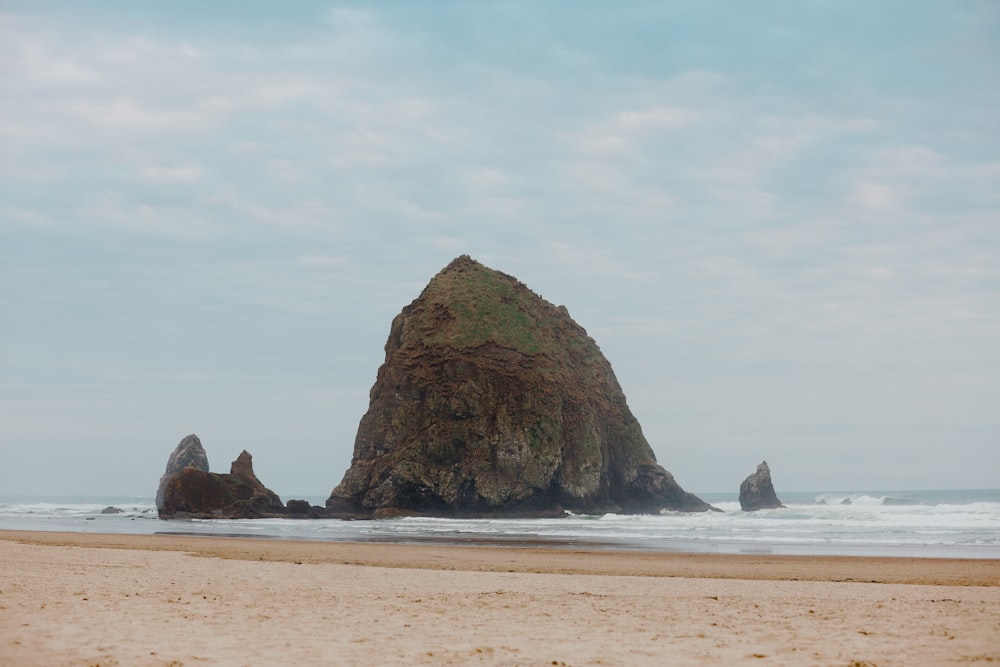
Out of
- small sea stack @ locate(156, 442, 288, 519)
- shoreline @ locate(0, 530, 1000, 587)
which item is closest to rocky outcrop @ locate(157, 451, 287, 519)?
small sea stack @ locate(156, 442, 288, 519)

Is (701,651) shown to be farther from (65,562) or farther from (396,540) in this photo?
(396,540)

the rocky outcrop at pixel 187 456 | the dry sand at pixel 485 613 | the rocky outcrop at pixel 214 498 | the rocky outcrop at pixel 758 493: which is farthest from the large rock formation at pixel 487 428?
the dry sand at pixel 485 613

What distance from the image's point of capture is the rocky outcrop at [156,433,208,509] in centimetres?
9481

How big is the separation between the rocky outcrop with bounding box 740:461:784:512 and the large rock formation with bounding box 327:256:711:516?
7.78m

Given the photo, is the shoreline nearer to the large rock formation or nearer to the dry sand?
the dry sand

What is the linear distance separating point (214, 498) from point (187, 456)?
30.3m

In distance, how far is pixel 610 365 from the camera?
83250 millimetres

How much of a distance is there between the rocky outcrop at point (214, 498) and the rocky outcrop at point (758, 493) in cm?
4350

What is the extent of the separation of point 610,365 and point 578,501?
63.7 feet

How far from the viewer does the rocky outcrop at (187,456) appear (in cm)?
9481

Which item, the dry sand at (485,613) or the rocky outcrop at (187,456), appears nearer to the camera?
the dry sand at (485,613)

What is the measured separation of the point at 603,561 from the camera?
84.8 ft

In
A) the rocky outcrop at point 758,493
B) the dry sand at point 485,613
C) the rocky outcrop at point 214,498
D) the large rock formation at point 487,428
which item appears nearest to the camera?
the dry sand at point 485,613

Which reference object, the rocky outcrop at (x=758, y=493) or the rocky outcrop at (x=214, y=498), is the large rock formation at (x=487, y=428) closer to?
the rocky outcrop at (x=214, y=498)
